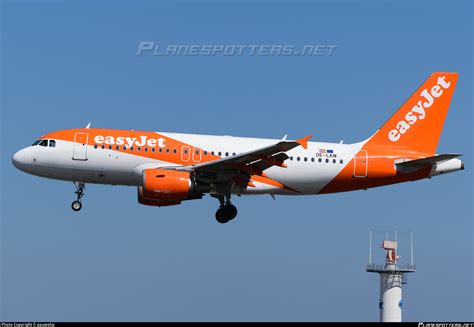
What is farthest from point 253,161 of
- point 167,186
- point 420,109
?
point 420,109

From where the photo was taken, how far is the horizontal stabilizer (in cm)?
4988

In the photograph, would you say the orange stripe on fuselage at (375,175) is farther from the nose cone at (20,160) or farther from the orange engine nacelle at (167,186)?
the nose cone at (20,160)

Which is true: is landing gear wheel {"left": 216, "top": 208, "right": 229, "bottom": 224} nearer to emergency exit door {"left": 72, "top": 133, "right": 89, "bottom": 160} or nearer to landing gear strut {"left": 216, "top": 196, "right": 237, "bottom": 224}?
landing gear strut {"left": 216, "top": 196, "right": 237, "bottom": 224}

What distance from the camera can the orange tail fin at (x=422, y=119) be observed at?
53.4 meters

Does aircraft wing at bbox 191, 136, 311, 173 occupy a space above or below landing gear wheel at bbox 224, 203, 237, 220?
above

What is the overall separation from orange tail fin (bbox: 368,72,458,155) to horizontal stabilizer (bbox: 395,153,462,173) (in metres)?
2.13

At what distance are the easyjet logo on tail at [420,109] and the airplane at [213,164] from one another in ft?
3.78

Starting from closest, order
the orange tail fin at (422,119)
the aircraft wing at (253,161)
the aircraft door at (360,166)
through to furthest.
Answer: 1. the aircraft wing at (253,161)
2. the aircraft door at (360,166)
3. the orange tail fin at (422,119)

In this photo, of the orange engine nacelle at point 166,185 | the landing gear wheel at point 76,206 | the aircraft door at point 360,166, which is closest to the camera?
the orange engine nacelle at point 166,185

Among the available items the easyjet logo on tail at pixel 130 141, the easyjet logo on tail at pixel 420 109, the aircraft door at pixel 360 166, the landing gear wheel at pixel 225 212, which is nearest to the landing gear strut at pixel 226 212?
the landing gear wheel at pixel 225 212

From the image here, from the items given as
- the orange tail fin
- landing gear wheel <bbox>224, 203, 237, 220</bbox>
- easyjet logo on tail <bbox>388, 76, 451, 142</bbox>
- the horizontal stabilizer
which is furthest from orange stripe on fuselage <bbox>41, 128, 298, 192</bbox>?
easyjet logo on tail <bbox>388, 76, 451, 142</bbox>

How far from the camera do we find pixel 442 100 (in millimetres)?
55156

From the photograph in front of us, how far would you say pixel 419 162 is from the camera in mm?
50781

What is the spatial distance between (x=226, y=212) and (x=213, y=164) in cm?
357
